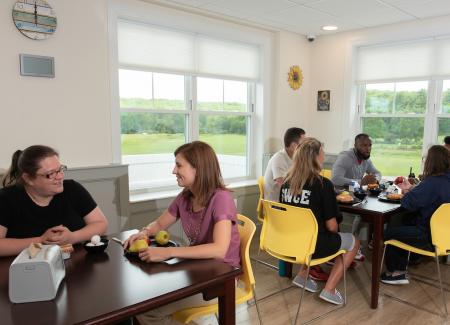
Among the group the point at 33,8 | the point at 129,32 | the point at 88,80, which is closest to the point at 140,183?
the point at 88,80

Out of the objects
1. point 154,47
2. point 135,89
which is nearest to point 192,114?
point 135,89

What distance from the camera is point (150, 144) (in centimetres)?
389

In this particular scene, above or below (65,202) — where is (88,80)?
above

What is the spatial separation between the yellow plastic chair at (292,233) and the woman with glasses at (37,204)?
1.18 metres

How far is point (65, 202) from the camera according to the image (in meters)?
1.95

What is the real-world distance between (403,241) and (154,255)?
6.73 ft

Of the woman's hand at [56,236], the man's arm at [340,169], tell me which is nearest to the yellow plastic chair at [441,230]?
the man's arm at [340,169]

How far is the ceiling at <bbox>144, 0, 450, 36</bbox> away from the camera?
3.56 meters

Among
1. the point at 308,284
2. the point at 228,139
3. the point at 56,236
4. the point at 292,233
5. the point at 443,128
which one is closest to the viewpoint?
the point at 56,236

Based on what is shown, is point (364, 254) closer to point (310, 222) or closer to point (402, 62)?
point (310, 222)

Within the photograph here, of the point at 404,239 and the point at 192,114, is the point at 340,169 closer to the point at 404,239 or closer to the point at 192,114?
the point at 404,239

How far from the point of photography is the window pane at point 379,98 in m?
4.59

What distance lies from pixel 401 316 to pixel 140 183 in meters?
2.57

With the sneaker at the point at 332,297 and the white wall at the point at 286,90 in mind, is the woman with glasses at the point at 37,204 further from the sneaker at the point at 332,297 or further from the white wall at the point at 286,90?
the white wall at the point at 286,90
